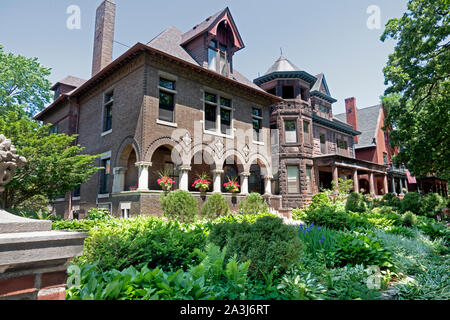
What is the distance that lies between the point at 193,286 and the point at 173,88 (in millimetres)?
12681

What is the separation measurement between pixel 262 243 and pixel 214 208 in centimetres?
827

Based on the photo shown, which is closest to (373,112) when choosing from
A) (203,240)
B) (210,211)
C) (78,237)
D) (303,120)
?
(303,120)

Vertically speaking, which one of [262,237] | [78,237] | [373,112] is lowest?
[262,237]

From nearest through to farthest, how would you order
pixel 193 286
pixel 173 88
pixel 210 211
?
1. pixel 193 286
2. pixel 210 211
3. pixel 173 88

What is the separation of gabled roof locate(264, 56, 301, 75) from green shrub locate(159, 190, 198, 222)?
14862mm

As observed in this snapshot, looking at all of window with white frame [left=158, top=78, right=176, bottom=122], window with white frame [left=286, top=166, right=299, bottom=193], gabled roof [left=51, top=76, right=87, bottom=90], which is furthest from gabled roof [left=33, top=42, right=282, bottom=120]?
window with white frame [left=286, top=166, right=299, bottom=193]

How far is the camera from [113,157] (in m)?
14.4

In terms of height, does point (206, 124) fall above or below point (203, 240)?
above

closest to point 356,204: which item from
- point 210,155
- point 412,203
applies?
point 412,203

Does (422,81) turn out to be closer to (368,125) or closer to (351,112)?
(351,112)

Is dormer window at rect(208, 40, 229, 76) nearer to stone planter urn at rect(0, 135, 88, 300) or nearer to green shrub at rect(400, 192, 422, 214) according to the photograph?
green shrub at rect(400, 192, 422, 214)

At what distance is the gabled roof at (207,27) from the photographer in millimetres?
15672

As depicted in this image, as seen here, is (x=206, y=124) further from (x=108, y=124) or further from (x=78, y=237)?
(x=78, y=237)

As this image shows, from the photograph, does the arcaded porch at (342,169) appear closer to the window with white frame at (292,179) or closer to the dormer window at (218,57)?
the window with white frame at (292,179)
